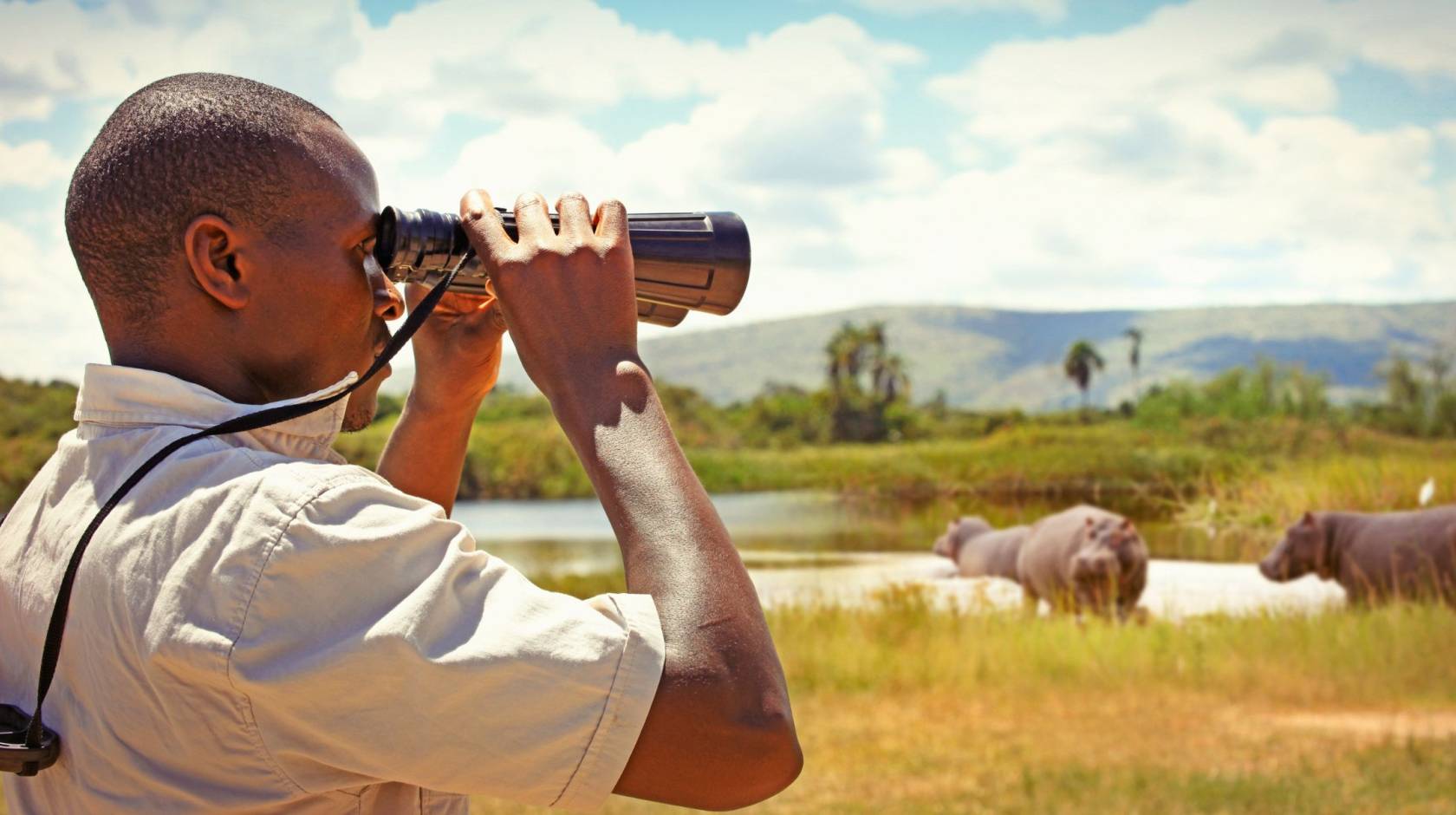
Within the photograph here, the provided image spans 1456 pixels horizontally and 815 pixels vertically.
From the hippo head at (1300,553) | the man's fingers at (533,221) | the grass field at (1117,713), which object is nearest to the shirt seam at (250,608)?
the man's fingers at (533,221)

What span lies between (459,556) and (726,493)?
19.0 m

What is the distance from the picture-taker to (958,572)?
13.1m

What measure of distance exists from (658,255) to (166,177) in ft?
1.44

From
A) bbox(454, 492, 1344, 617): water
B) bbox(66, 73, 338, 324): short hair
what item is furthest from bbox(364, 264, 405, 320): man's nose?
bbox(454, 492, 1344, 617): water

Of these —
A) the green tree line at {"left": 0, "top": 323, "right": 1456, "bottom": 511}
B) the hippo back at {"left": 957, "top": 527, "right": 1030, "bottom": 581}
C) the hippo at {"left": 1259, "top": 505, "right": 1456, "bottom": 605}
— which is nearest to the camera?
the hippo at {"left": 1259, "top": 505, "right": 1456, "bottom": 605}

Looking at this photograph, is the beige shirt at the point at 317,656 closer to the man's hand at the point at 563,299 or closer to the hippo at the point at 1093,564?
the man's hand at the point at 563,299

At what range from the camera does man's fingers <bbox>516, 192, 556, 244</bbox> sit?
1.08 m

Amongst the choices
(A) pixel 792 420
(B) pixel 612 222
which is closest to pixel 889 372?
(A) pixel 792 420

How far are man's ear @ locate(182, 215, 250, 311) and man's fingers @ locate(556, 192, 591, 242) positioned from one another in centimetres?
27

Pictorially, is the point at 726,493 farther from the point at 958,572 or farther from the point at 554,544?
the point at 958,572

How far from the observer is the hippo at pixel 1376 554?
29.0ft

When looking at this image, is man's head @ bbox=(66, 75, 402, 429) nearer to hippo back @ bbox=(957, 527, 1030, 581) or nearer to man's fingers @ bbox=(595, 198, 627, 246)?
man's fingers @ bbox=(595, 198, 627, 246)

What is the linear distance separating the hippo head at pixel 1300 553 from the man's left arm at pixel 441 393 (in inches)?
371

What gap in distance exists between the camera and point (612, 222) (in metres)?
1.10
